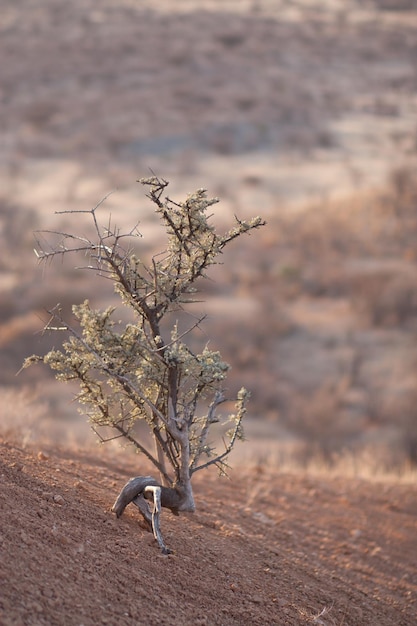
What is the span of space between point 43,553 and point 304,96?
42.4 metres

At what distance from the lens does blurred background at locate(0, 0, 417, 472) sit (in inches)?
692

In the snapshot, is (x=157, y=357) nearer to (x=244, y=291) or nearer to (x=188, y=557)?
(x=188, y=557)

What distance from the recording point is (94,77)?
4622 centimetres

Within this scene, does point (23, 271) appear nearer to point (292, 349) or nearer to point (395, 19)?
point (292, 349)

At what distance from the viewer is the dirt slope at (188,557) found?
4.46 meters

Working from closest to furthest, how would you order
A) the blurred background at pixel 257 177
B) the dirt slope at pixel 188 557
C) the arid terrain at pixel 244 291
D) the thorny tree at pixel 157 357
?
1. the dirt slope at pixel 188 557
2. the arid terrain at pixel 244 291
3. the thorny tree at pixel 157 357
4. the blurred background at pixel 257 177

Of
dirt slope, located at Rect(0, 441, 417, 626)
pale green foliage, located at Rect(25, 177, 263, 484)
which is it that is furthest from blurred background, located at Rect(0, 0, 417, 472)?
pale green foliage, located at Rect(25, 177, 263, 484)

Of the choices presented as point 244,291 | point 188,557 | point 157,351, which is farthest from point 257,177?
point 188,557

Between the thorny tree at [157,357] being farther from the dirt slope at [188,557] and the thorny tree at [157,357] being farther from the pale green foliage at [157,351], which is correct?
the dirt slope at [188,557]

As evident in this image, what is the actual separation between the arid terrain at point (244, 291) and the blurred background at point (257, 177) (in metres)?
0.09

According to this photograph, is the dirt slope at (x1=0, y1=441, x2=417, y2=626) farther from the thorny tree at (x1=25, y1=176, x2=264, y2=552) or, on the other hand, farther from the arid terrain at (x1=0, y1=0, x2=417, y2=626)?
the thorny tree at (x1=25, y1=176, x2=264, y2=552)

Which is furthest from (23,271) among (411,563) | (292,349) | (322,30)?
(322,30)

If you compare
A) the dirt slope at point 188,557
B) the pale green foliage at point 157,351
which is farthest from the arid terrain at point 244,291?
the pale green foliage at point 157,351

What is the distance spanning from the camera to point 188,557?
17.4ft
